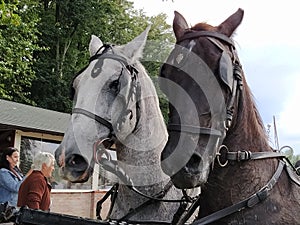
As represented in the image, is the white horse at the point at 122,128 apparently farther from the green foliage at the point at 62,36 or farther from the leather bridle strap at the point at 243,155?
the green foliage at the point at 62,36

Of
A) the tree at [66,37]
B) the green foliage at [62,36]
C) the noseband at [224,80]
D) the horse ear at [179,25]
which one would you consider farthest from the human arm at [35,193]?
the tree at [66,37]

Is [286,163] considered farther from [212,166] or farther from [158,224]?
[158,224]

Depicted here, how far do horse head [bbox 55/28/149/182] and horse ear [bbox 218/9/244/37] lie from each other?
95 cm

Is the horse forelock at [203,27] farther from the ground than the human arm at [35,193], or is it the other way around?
the horse forelock at [203,27]

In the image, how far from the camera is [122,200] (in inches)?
148

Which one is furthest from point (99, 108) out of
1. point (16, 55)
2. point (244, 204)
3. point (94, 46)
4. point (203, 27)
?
point (16, 55)

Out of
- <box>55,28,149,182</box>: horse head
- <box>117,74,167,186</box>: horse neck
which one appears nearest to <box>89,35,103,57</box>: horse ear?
<box>55,28,149,182</box>: horse head

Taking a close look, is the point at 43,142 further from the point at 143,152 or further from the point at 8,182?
the point at 143,152

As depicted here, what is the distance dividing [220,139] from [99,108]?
3.46 ft

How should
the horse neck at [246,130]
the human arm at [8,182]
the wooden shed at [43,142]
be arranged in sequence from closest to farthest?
the horse neck at [246,130], the human arm at [8,182], the wooden shed at [43,142]

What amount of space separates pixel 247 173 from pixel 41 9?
28.0 metres

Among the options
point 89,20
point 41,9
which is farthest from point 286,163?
point 41,9

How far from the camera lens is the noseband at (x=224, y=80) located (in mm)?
2387

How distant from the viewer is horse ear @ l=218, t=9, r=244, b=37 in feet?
8.88
